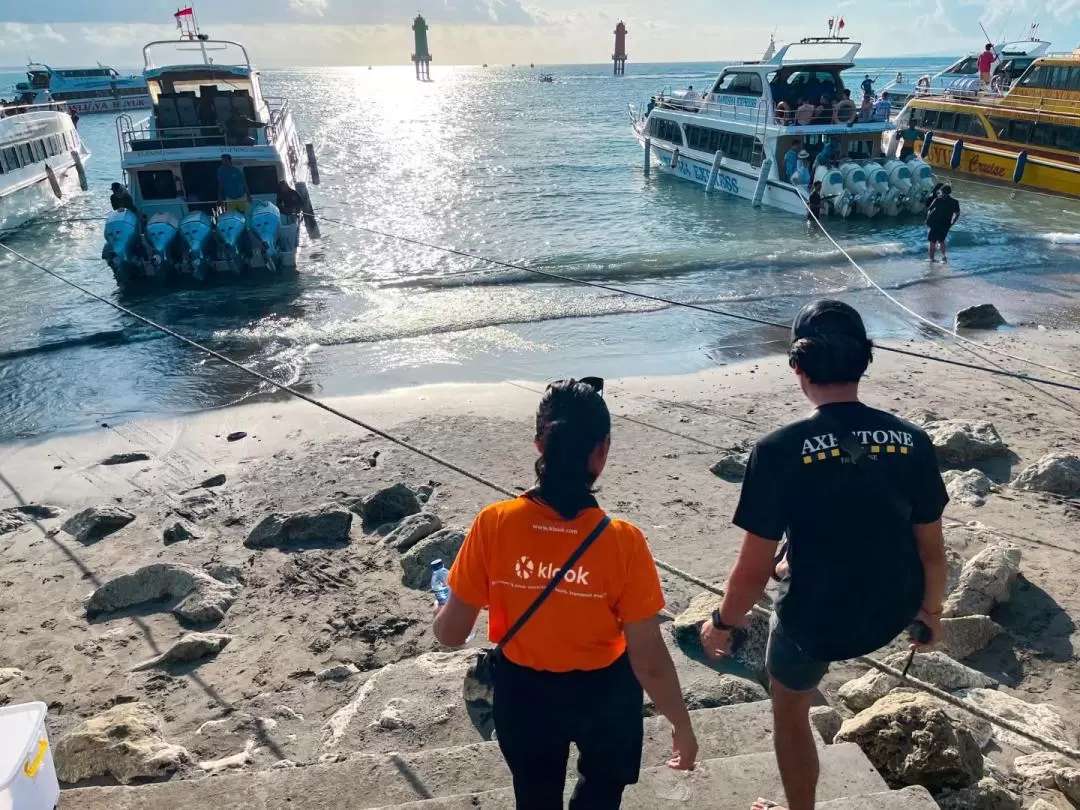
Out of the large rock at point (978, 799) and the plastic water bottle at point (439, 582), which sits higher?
the large rock at point (978, 799)

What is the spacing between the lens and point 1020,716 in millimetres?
3697

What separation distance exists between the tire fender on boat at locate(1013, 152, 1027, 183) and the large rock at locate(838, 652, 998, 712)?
2535cm

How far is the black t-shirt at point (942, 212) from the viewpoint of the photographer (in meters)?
16.5

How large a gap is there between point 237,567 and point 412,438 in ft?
9.75

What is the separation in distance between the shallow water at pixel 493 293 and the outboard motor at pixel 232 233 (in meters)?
0.64

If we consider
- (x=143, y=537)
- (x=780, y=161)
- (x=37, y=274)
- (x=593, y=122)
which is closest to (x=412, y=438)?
(x=143, y=537)

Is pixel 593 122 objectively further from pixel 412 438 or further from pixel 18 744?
pixel 18 744

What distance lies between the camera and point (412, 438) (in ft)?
28.3

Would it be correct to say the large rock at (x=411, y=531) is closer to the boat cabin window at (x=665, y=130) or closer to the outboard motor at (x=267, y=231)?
the outboard motor at (x=267, y=231)

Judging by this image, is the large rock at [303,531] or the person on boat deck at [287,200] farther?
the person on boat deck at [287,200]

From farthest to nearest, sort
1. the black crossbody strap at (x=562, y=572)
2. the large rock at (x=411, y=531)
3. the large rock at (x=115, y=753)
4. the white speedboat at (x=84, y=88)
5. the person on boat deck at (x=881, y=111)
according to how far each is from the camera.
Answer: the white speedboat at (x=84, y=88), the person on boat deck at (x=881, y=111), the large rock at (x=411, y=531), the large rock at (x=115, y=753), the black crossbody strap at (x=562, y=572)

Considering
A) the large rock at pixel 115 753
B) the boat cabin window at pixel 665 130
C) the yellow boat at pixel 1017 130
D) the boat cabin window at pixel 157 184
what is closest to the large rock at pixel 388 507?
the large rock at pixel 115 753

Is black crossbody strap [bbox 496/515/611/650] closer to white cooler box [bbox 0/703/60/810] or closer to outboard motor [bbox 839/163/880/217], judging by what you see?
white cooler box [bbox 0/703/60/810]

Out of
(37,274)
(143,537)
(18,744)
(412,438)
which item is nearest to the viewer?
(18,744)
